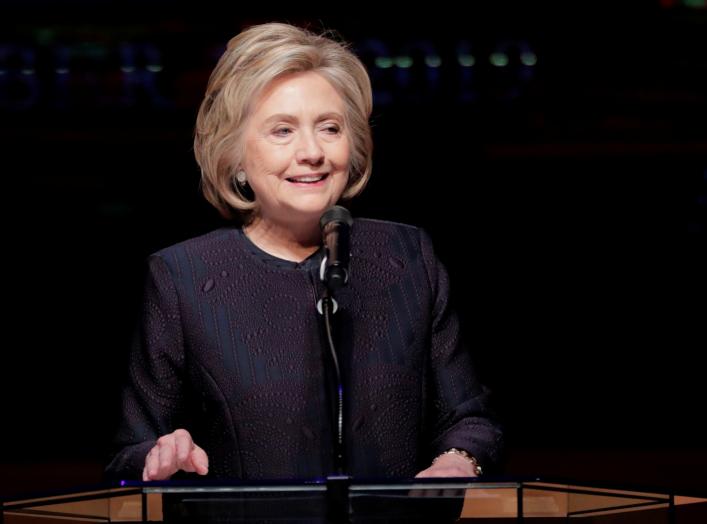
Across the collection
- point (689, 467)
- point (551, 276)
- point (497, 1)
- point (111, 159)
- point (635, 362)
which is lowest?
point (689, 467)

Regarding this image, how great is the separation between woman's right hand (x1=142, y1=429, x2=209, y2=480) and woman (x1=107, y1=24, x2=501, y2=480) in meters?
0.17

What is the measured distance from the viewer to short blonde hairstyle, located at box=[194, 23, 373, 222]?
2.06 meters

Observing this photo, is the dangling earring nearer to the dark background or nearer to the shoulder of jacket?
the shoulder of jacket

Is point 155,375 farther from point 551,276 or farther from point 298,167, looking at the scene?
point 551,276

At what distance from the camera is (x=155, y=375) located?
6.74ft

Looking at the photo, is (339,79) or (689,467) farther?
(689,467)

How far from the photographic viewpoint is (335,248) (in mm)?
1710

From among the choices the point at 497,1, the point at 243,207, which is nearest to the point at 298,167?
the point at 243,207

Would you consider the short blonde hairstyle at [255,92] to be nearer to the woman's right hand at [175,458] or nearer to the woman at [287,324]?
the woman at [287,324]

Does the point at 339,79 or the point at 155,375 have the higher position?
the point at 339,79

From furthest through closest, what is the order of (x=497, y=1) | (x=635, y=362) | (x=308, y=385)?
(x=635, y=362), (x=497, y=1), (x=308, y=385)

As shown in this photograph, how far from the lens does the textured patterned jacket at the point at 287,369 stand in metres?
2.01

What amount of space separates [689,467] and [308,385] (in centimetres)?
233

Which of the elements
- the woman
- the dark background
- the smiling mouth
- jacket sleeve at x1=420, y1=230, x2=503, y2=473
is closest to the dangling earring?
the woman
